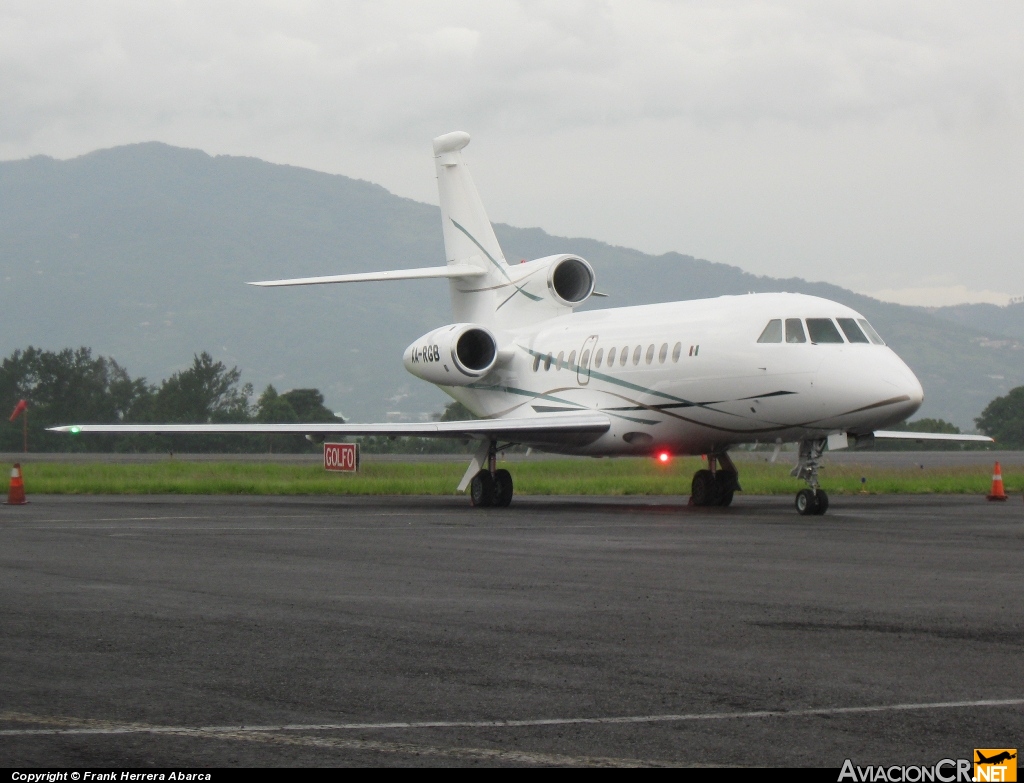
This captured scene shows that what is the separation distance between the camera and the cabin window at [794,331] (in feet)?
73.4

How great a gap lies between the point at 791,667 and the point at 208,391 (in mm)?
73877

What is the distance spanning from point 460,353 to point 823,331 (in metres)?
8.99

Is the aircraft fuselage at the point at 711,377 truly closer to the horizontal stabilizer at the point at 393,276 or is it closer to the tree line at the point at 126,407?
the horizontal stabilizer at the point at 393,276

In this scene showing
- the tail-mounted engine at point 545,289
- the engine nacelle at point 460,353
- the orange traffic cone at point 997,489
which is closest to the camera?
the orange traffic cone at point 997,489

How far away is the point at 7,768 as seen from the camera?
5.40 metres

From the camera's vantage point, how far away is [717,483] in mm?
25250

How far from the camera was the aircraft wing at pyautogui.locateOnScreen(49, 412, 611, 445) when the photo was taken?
24922mm

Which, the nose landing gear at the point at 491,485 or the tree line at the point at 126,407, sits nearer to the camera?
the nose landing gear at the point at 491,485

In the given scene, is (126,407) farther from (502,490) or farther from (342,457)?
(502,490)

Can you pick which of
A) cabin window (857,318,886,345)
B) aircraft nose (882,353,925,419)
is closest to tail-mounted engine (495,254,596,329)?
cabin window (857,318,886,345)

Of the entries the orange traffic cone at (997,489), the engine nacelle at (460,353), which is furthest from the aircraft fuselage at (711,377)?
the orange traffic cone at (997,489)

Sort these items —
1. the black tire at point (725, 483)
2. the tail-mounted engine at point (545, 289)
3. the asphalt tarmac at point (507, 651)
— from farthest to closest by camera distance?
the tail-mounted engine at point (545, 289)
the black tire at point (725, 483)
the asphalt tarmac at point (507, 651)

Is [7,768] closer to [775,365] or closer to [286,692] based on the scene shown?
[286,692]

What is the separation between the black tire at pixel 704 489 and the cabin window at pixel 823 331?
3.93m
